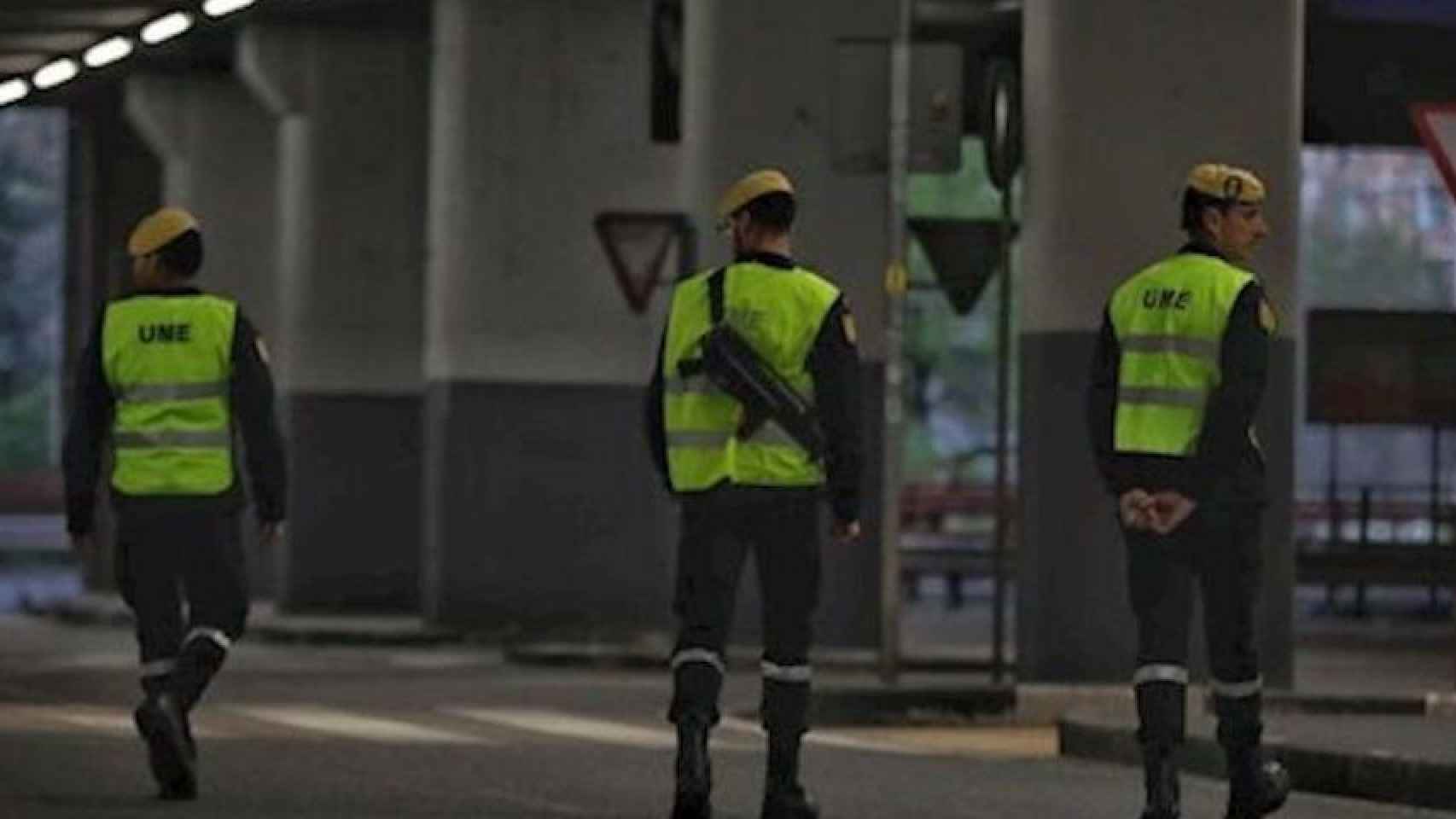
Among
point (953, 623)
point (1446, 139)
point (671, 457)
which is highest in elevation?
point (1446, 139)

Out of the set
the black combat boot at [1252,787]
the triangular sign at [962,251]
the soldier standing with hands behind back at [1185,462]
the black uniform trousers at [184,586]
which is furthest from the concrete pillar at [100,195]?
the soldier standing with hands behind back at [1185,462]

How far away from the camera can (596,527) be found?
36438 mm

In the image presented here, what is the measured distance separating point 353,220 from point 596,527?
6.36m

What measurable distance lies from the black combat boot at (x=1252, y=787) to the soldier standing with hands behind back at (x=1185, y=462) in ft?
0.40

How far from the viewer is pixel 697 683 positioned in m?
14.5

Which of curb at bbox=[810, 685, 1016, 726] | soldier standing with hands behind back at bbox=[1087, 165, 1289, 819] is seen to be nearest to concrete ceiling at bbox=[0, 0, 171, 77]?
curb at bbox=[810, 685, 1016, 726]

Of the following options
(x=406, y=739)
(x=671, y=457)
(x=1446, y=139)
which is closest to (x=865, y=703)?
(x=406, y=739)

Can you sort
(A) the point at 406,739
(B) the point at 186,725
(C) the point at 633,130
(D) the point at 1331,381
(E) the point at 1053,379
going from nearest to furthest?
(B) the point at 186,725 < (A) the point at 406,739 < (E) the point at 1053,379 < (C) the point at 633,130 < (D) the point at 1331,381

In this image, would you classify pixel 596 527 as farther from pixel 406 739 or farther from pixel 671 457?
pixel 671 457

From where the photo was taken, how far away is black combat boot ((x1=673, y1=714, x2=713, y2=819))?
47.6 feet

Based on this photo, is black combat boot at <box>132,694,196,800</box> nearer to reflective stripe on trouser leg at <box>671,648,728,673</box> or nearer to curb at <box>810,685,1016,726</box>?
reflective stripe on trouser leg at <box>671,648,728,673</box>

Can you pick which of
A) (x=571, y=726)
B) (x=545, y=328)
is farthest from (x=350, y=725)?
(x=545, y=328)

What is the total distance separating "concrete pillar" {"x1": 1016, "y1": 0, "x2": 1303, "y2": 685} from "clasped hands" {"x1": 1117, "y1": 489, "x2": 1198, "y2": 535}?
8.57m

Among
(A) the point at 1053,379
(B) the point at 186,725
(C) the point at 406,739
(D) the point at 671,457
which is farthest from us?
(A) the point at 1053,379
